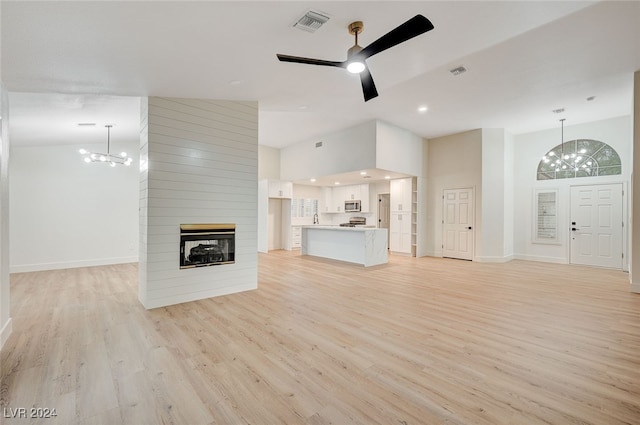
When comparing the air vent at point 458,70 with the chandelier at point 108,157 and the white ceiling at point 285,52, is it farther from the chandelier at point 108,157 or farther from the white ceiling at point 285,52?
the chandelier at point 108,157

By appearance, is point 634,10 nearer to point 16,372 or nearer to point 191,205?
point 191,205

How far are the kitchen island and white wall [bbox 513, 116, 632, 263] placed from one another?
4.30 metres

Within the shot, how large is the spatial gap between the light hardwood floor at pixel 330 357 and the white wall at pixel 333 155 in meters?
4.08

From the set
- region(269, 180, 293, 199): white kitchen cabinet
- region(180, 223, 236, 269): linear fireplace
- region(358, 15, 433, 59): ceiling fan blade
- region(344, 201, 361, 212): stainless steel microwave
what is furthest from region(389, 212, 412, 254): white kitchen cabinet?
region(358, 15, 433, 59): ceiling fan blade

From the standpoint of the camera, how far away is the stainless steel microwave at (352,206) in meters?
10.2

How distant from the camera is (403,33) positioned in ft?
7.72

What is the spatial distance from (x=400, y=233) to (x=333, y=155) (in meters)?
3.33

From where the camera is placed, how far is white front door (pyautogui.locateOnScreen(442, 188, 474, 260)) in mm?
8094

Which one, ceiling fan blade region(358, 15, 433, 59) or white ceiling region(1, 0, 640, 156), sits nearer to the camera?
ceiling fan blade region(358, 15, 433, 59)

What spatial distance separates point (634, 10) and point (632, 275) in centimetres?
402

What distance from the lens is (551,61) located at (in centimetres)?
426

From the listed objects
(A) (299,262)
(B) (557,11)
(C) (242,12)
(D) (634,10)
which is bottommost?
(A) (299,262)

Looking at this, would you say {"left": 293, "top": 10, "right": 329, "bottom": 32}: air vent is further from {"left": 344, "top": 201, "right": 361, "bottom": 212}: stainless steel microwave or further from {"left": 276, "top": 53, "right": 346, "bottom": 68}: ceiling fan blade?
{"left": 344, "top": 201, "right": 361, "bottom": 212}: stainless steel microwave

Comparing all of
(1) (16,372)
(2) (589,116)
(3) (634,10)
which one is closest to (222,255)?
(1) (16,372)
